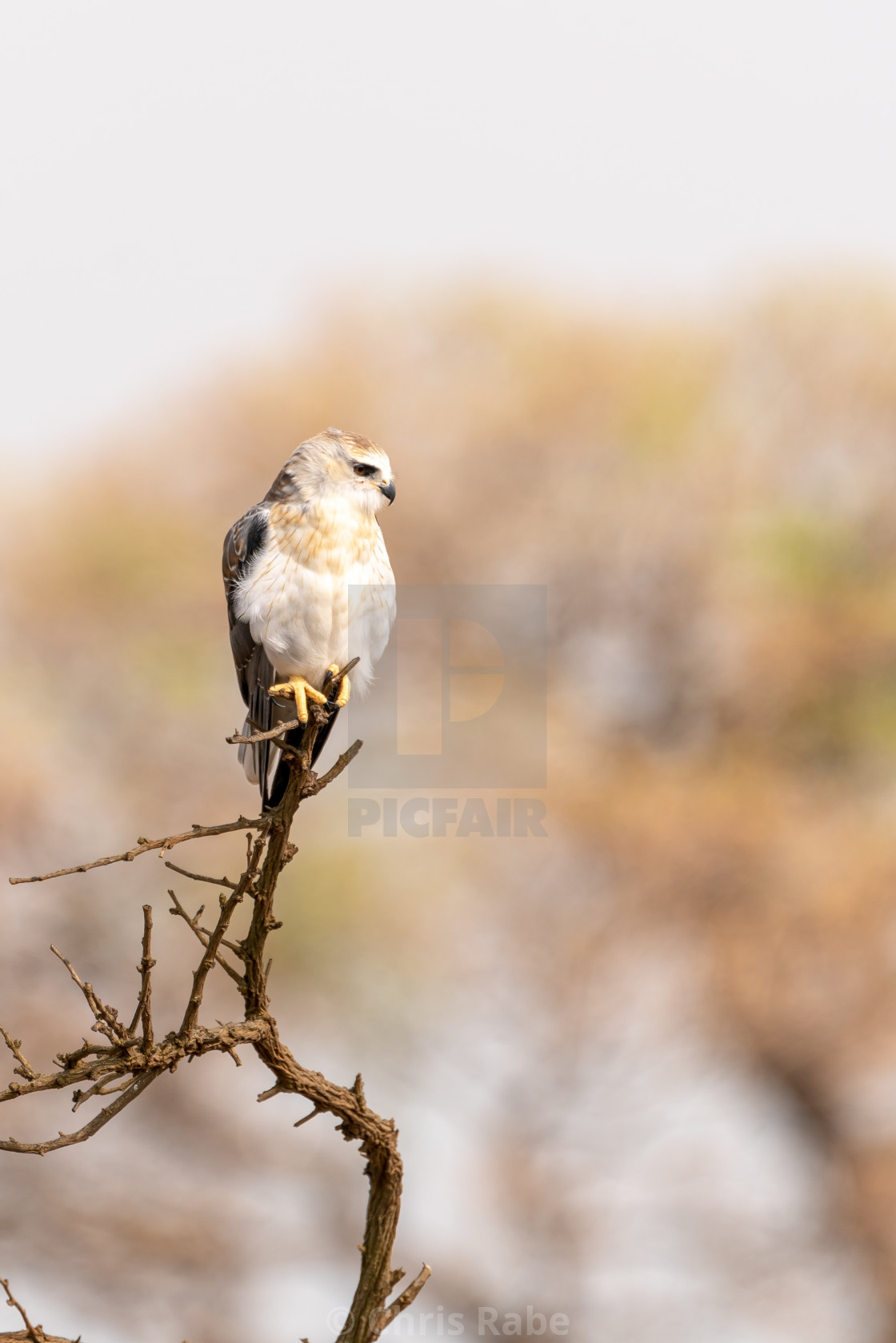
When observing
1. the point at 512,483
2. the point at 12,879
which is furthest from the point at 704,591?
the point at 12,879

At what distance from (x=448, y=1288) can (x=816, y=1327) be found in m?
1.89

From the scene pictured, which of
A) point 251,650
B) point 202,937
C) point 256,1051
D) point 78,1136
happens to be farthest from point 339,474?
point 78,1136

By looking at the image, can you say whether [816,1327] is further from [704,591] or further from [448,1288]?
[704,591]

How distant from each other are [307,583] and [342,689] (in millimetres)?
264

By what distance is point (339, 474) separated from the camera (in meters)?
2.35

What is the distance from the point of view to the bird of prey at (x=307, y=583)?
2270mm

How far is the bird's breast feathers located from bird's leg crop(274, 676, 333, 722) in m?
0.04

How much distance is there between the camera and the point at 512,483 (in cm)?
606

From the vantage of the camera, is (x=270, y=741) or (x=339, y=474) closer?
(x=270, y=741)

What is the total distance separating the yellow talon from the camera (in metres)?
2.32

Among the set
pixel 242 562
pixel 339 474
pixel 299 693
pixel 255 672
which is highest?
pixel 339 474

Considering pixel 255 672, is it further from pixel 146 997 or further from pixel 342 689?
pixel 146 997

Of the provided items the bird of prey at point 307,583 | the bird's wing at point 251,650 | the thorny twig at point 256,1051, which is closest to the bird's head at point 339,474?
the bird of prey at point 307,583

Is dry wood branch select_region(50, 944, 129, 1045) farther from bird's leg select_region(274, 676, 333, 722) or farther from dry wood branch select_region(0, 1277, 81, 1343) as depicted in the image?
bird's leg select_region(274, 676, 333, 722)
